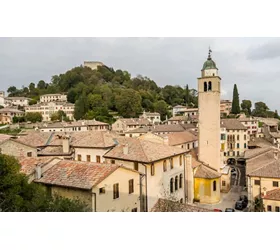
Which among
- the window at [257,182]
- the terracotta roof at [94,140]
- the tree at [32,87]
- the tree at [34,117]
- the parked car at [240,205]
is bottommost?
the parked car at [240,205]

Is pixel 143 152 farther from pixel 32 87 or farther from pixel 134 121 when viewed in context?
pixel 134 121

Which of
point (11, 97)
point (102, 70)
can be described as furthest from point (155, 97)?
point (11, 97)

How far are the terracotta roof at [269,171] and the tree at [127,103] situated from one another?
917 inches

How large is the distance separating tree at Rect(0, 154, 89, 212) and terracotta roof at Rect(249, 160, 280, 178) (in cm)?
977

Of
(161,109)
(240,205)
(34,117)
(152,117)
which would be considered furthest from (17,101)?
(240,205)

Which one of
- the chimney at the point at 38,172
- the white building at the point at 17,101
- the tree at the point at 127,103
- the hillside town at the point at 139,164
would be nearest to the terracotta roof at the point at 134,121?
the tree at the point at 127,103

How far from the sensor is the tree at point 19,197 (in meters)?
5.36

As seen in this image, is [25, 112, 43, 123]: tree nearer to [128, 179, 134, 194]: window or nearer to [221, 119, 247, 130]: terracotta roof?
[128, 179, 134, 194]: window

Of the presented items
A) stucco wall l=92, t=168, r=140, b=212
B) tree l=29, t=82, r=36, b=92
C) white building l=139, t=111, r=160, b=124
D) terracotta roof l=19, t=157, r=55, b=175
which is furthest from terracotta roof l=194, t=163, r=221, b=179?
white building l=139, t=111, r=160, b=124

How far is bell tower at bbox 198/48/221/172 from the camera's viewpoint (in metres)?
15.4

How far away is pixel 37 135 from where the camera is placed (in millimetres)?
13688

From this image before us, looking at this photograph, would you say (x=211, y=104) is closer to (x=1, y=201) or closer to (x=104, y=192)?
(x=104, y=192)

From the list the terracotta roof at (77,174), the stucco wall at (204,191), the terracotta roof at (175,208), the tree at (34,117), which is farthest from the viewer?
the tree at (34,117)

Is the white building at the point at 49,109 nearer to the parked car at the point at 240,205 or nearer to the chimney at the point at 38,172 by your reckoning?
the chimney at the point at 38,172
